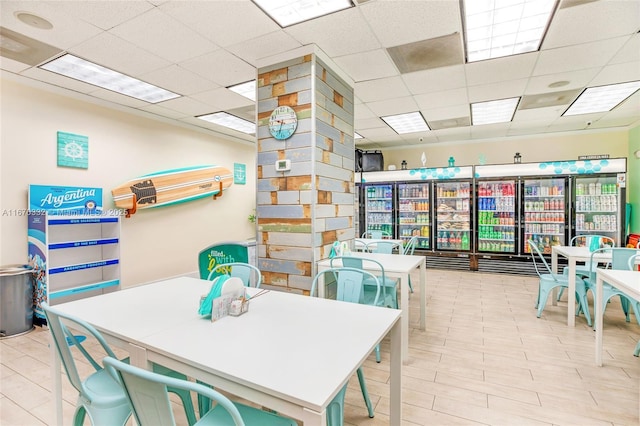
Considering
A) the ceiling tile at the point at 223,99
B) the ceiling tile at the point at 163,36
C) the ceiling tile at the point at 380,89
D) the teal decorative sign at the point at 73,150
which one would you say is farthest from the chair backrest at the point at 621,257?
the teal decorative sign at the point at 73,150

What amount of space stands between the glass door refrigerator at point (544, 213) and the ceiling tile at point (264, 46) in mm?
5119

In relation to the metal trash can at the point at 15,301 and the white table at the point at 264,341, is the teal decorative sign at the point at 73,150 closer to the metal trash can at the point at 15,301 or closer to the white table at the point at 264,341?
the metal trash can at the point at 15,301

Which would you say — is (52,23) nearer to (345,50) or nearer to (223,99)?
(223,99)

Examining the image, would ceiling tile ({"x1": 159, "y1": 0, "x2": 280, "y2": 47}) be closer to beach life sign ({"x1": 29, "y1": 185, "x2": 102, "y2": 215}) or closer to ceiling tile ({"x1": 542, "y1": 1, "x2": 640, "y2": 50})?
ceiling tile ({"x1": 542, "y1": 1, "x2": 640, "y2": 50})

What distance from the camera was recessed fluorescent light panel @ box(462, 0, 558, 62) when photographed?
2455mm

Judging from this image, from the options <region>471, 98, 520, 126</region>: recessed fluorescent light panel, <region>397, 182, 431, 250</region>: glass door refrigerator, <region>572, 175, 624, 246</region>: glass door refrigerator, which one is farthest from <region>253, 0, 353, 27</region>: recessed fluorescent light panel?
<region>572, 175, 624, 246</region>: glass door refrigerator

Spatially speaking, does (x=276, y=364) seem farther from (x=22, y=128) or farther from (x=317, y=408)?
(x=22, y=128)

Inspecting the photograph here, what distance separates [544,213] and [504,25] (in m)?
4.48

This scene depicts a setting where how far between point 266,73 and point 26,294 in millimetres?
3493

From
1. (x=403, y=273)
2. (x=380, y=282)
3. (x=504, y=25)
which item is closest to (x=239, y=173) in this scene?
(x=380, y=282)

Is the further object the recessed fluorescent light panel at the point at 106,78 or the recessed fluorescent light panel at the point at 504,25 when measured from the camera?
the recessed fluorescent light panel at the point at 106,78

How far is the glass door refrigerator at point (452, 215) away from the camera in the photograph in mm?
6398

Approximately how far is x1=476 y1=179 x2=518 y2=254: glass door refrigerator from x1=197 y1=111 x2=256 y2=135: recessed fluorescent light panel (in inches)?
180

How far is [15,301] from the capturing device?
10.9 ft
